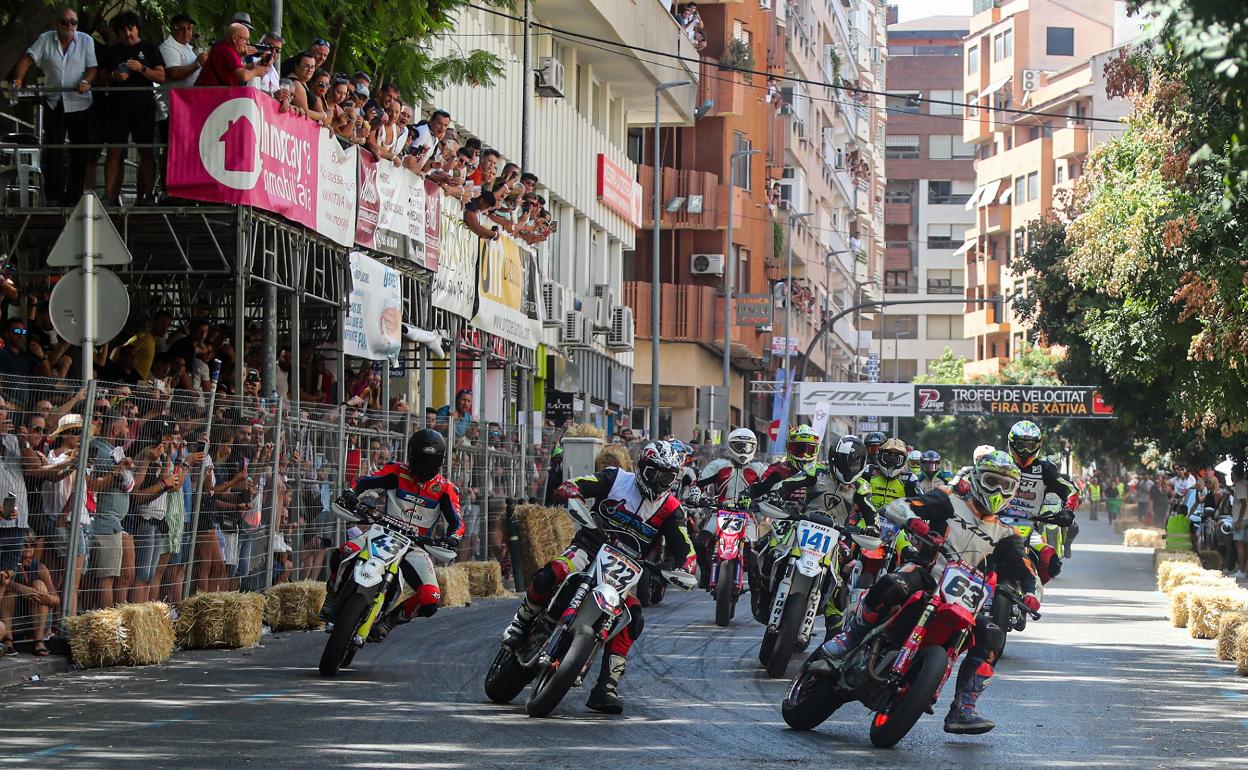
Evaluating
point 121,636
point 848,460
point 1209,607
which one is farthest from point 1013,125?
point 121,636

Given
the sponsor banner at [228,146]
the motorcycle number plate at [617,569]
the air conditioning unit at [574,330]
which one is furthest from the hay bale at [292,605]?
the air conditioning unit at [574,330]

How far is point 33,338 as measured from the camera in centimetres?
1623

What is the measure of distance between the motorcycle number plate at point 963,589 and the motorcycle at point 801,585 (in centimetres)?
284

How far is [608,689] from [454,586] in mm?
9693

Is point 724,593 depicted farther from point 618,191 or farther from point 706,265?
point 706,265

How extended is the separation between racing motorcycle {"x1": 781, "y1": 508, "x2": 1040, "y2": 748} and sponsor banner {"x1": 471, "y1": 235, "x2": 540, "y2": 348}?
15.3 meters

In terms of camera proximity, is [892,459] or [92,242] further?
[892,459]

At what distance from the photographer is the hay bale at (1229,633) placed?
17.1 metres

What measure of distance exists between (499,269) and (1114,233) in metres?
8.04

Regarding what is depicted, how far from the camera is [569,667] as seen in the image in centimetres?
1113

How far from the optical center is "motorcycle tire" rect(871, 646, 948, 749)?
416 inches

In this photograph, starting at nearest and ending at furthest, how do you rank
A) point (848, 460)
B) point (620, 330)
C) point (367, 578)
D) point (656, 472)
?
point (656, 472) < point (367, 578) < point (848, 460) < point (620, 330)

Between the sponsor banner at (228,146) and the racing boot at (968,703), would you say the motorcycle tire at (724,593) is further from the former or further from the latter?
the racing boot at (968,703)

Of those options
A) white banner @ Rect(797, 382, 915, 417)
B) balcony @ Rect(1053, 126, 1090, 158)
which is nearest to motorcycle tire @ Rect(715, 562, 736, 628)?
white banner @ Rect(797, 382, 915, 417)
